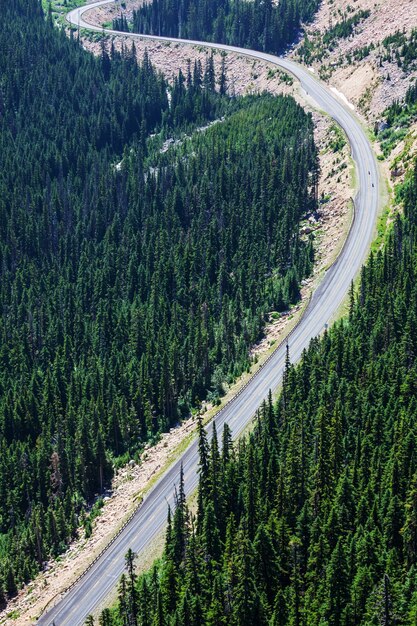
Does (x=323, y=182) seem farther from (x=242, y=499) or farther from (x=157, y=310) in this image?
(x=242, y=499)

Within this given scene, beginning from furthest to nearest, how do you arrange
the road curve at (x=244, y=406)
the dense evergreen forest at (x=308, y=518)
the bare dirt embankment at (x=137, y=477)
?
the bare dirt embankment at (x=137, y=477), the road curve at (x=244, y=406), the dense evergreen forest at (x=308, y=518)

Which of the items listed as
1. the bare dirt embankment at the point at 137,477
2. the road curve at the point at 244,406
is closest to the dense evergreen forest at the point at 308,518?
the road curve at the point at 244,406

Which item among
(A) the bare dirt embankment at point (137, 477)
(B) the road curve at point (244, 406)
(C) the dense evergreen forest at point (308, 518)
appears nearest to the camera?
(C) the dense evergreen forest at point (308, 518)

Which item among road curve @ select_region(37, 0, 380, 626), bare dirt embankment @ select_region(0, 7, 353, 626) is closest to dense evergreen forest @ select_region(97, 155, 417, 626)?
road curve @ select_region(37, 0, 380, 626)

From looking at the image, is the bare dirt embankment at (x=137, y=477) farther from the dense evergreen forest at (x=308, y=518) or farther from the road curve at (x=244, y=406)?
the dense evergreen forest at (x=308, y=518)

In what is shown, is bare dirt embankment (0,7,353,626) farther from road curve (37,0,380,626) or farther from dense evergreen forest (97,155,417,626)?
dense evergreen forest (97,155,417,626)

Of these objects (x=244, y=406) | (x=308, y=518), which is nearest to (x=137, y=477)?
(x=244, y=406)
